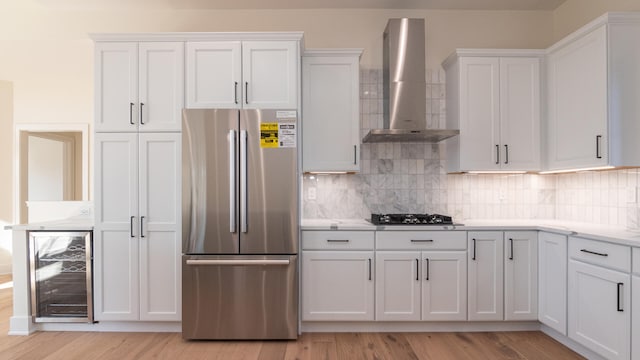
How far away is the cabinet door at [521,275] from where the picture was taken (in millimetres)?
2861

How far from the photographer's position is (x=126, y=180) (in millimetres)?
2863

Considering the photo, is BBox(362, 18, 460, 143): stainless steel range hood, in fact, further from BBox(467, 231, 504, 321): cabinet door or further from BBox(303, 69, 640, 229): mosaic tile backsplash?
BBox(467, 231, 504, 321): cabinet door

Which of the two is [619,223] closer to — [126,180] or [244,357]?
[244,357]

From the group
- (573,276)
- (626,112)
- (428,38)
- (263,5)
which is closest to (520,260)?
(573,276)

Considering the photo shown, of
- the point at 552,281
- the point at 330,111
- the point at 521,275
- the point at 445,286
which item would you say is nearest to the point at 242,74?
the point at 330,111

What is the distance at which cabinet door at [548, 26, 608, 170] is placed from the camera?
2.51 metres

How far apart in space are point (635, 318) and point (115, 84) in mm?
3969

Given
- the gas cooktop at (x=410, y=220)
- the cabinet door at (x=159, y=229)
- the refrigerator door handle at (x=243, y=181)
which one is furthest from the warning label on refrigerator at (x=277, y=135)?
the gas cooktop at (x=410, y=220)

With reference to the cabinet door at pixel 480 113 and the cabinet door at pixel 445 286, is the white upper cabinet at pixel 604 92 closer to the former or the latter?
the cabinet door at pixel 480 113

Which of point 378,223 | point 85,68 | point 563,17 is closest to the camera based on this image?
point 378,223

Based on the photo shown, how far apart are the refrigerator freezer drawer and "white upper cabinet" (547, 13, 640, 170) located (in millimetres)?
2408

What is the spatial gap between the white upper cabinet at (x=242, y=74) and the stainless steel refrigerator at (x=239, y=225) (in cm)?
19

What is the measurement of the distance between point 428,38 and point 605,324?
2.79 meters

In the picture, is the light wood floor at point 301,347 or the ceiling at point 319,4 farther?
the ceiling at point 319,4
